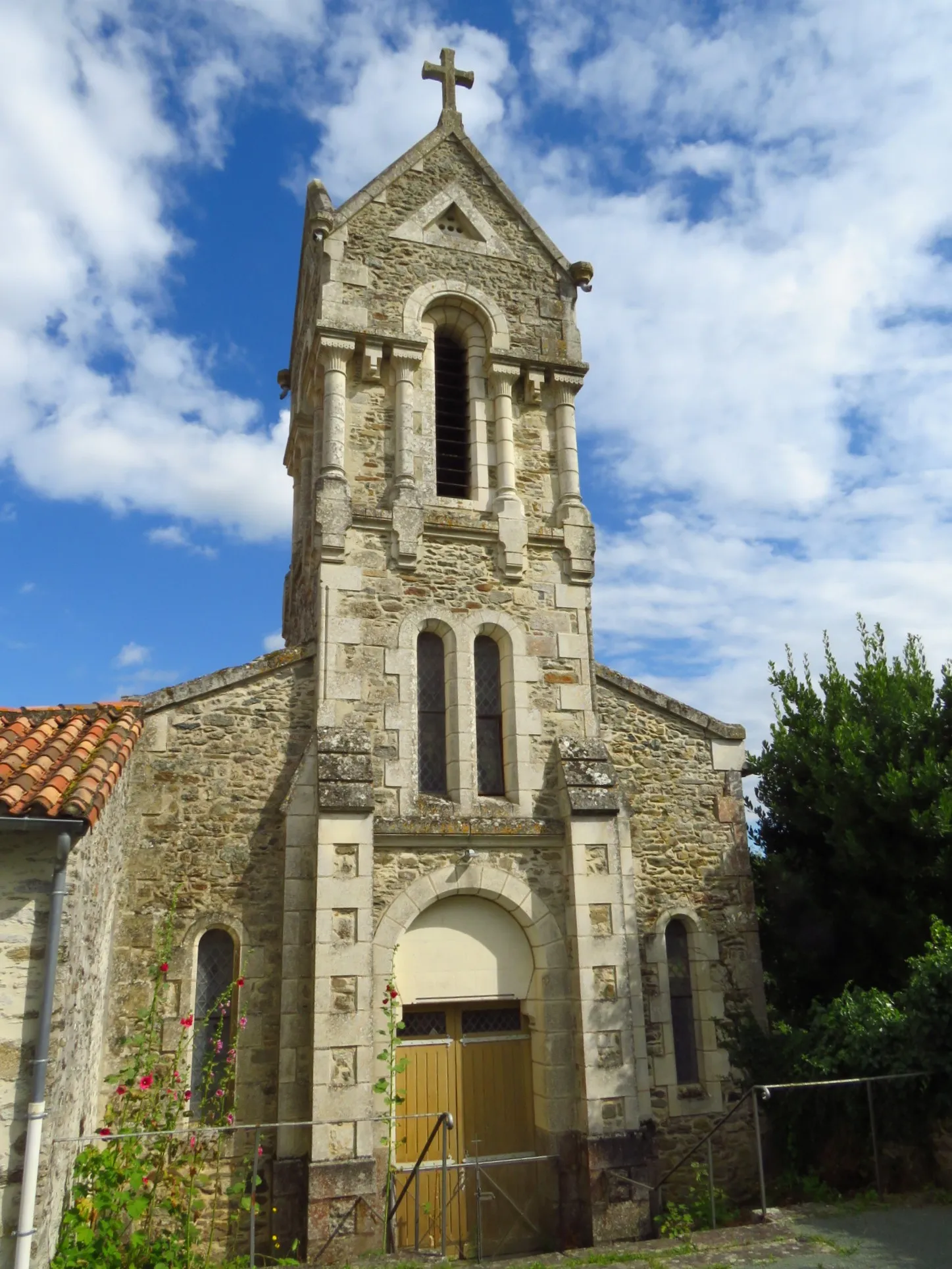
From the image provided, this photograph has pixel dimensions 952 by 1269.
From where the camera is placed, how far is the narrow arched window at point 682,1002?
10961mm

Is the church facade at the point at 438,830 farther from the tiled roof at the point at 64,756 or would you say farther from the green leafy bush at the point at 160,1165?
the green leafy bush at the point at 160,1165

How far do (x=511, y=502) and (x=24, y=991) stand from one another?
7661 mm

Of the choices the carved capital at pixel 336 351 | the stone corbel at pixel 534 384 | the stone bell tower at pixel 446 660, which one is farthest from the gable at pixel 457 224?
the carved capital at pixel 336 351

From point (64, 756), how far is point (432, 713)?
433 cm

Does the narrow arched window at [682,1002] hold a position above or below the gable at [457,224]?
below

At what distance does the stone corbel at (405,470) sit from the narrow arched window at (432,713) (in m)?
0.99

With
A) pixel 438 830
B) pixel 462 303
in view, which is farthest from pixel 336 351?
pixel 438 830

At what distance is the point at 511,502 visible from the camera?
12016 millimetres

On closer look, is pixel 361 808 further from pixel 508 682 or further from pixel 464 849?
pixel 508 682

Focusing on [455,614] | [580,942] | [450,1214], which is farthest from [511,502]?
[450,1214]

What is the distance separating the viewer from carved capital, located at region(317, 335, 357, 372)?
38.9 feet

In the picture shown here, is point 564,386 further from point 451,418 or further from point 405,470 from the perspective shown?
point 405,470

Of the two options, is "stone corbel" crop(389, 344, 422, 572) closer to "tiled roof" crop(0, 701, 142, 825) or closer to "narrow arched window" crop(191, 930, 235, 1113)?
→ "tiled roof" crop(0, 701, 142, 825)

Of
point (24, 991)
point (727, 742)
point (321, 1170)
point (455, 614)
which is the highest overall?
point (455, 614)
